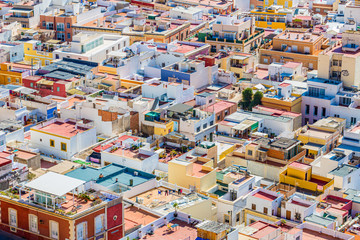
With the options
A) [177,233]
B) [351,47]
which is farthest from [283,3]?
[177,233]

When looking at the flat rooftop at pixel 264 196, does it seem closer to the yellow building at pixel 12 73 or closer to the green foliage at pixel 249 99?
the green foliage at pixel 249 99

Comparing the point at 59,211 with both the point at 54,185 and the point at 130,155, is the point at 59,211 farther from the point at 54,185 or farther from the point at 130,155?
the point at 130,155

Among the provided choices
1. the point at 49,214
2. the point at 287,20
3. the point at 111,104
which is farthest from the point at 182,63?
the point at 49,214

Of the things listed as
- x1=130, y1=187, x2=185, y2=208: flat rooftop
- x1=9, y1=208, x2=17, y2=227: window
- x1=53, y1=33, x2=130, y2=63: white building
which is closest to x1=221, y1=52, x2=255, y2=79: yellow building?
x1=53, y1=33, x2=130, y2=63: white building

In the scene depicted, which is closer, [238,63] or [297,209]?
[297,209]

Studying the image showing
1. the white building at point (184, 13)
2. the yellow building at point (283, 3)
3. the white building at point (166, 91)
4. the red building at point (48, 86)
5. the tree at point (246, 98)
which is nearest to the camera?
the white building at point (166, 91)

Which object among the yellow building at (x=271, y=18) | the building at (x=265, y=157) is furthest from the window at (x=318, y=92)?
the yellow building at (x=271, y=18)

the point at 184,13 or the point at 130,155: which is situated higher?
the point at 184,13

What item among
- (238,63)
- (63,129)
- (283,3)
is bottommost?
(63,129)
